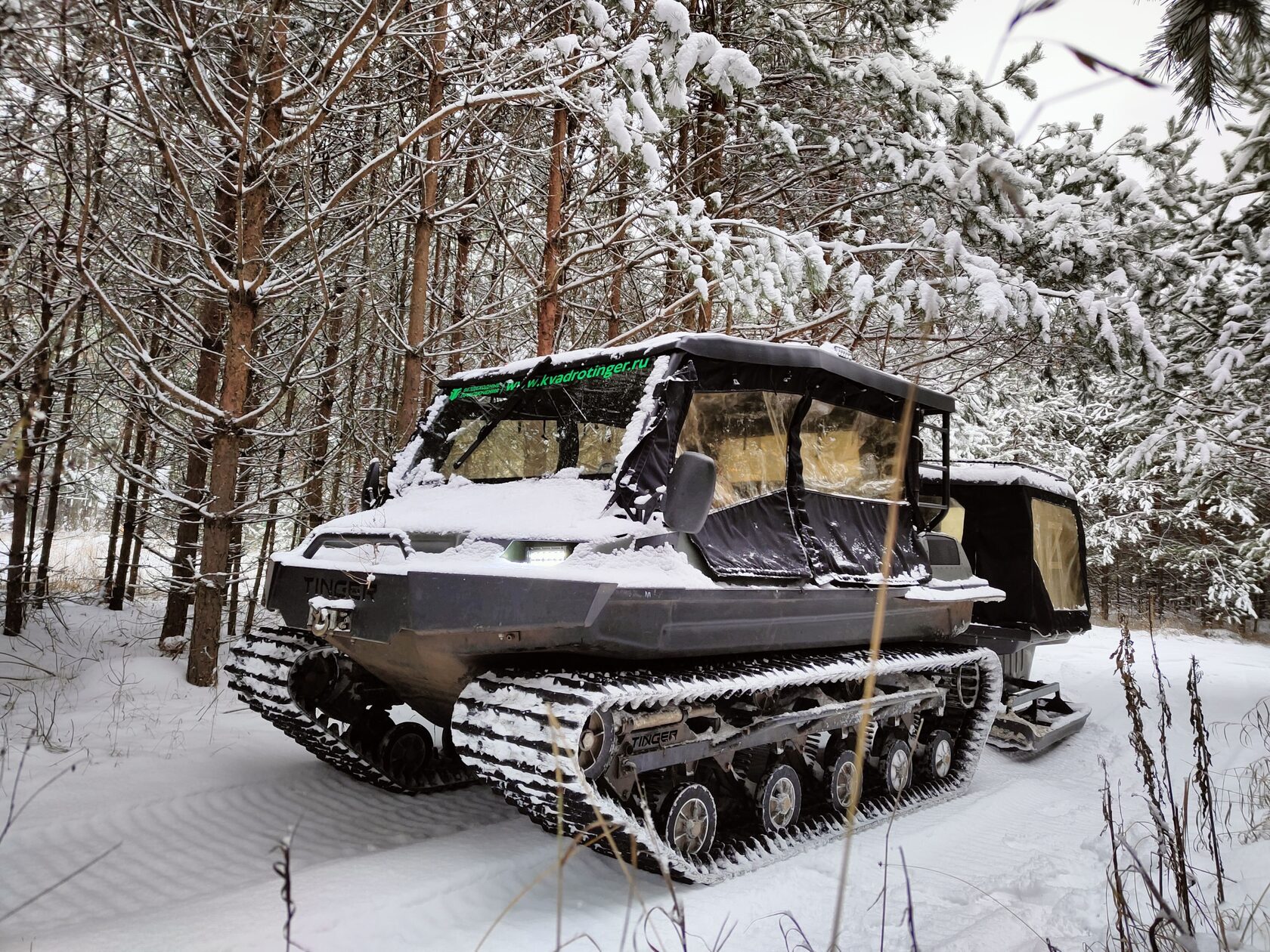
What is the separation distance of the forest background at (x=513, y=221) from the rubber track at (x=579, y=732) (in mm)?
2877

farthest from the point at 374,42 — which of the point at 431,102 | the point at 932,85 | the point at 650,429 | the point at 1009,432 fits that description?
the point at 1009,432

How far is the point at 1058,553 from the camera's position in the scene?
28.8 feet

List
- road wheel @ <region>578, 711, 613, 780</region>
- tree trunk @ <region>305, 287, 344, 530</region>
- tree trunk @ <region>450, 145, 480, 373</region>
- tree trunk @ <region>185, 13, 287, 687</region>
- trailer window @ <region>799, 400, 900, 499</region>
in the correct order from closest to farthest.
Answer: road wheel @ <region>578, 711, 613, 780</region> < trailer window @ <region>799, 400, 900, 499</region> < tree trunk @ <region>185, 13, 287, 687</region> < tree trunk @ <region>450, 145, 480, 373</region> < tree trunk @ <region>305, 287, 344, 530</region>

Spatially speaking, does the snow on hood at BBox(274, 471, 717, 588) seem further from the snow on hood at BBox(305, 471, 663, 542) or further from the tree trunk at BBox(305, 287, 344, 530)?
the tree trunk at BBox(305, 287, 344, 530)

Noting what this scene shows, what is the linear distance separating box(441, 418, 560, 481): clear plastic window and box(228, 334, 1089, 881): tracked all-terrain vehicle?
2 centimetres

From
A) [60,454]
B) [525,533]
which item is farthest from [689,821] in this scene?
[60,454]

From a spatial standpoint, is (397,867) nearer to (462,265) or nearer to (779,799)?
(779,799)

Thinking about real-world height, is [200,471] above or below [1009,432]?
below

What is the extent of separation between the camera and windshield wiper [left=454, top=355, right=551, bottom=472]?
200 inches

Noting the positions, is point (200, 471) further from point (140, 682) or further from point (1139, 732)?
point (1139, 732)

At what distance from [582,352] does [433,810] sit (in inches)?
114

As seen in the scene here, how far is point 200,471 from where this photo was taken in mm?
9086

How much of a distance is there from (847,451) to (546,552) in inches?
99.9

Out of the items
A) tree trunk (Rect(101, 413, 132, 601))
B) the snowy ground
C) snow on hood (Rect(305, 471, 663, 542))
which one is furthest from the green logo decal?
tree trunk (Rect(101, 413, 132, 601))
